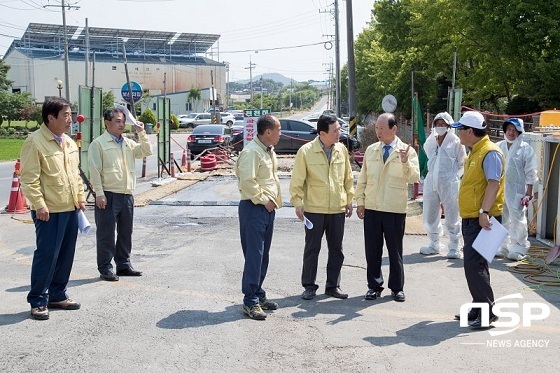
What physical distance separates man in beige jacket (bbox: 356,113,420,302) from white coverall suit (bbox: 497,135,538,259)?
2.82 meters

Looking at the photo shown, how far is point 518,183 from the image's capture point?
9648 mm

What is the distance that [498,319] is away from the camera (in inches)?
254

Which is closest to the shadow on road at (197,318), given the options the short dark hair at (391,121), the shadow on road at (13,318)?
the shadow on road at (13,318)

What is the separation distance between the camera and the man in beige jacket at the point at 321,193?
717cm

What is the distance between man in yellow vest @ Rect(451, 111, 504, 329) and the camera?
6184mm

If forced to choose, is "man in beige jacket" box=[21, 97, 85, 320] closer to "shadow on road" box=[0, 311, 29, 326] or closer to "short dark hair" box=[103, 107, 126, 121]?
"shadow on road" box=[0, 311, 29, 326]

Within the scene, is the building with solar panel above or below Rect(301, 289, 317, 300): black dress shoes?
above

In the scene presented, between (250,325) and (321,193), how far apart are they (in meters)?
1.65

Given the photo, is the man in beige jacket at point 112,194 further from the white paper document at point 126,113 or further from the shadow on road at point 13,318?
the shadow on road at point 13,318

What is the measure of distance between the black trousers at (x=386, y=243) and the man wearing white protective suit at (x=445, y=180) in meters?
2.58

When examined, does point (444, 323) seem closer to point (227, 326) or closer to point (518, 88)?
point (227, 326)

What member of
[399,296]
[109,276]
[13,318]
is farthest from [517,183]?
[13,318]

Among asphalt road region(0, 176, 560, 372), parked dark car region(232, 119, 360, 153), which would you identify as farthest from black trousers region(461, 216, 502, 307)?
parked dark car region(232, 119, 360, 153)

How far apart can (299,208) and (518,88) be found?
17808 millimetres
